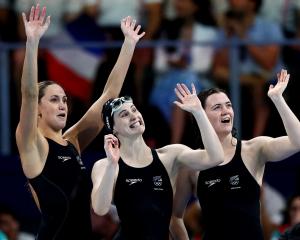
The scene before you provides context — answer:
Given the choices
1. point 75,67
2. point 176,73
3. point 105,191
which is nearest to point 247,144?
point 105,191

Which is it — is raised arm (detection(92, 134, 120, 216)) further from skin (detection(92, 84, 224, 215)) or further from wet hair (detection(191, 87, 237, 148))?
wet hair (detection(191, 87, 237, 148))

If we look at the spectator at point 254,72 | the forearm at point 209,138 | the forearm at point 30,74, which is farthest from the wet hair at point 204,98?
the spectator at point 254,72

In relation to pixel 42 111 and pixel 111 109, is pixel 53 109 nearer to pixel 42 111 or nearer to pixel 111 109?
pixel 42 111

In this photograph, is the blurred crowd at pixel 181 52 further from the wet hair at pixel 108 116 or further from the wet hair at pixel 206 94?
the wet hair at pixel 108 116

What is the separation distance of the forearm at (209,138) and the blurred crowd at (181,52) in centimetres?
209

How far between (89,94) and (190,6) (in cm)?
118

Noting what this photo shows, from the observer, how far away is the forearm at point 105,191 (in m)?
6.01

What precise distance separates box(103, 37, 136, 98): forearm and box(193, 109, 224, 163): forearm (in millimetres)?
927

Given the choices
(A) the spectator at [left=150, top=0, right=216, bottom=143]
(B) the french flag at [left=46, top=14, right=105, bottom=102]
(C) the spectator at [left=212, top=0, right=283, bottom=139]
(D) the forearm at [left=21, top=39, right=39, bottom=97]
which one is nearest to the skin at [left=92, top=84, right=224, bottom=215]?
(D) the forearm at [left=21, top=39, right=39, bottom=97]

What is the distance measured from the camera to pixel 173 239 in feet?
22.3

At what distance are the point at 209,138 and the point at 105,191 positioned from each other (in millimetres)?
706

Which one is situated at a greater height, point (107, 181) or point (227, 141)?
point (227, 141)

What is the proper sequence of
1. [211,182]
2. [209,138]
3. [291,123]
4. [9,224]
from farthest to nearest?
[9,224] → [211,182] → [291,123] → [209,138]

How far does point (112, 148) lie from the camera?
6066 mm
